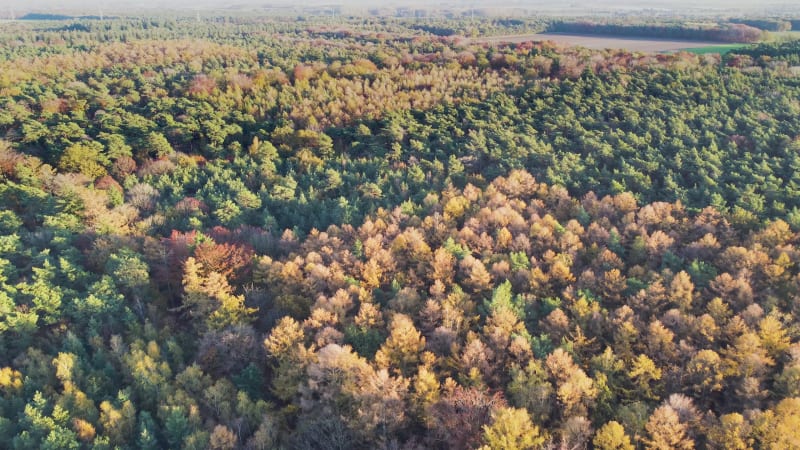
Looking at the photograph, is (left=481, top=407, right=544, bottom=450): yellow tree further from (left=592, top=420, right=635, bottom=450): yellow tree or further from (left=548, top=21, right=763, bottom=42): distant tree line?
(left=548, top=21, right=763, bottom=42): distant tree line

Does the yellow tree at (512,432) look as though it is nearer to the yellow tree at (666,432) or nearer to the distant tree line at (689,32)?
the yellow tree at (666,432)

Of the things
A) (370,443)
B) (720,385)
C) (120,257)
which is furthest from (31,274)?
(720,385)

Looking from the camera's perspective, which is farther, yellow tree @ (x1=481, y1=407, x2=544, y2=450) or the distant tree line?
the distant tree line

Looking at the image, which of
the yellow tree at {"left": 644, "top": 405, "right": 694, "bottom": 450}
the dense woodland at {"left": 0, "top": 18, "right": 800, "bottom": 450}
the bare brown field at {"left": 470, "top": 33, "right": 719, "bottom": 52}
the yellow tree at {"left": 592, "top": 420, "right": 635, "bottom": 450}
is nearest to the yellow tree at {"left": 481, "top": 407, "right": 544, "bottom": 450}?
the dense woodland at {"left": 0, "top": 18, "right": 800, "bottom": 450}

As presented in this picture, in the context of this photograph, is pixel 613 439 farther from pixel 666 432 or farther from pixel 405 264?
pixel 405 264

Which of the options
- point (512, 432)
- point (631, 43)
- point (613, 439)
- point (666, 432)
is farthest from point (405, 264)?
point (631, 43)

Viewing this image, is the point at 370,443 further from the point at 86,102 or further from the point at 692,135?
the point at 86,102

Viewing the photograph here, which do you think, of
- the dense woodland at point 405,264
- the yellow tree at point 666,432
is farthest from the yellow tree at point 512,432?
the yellow tree at point 666,432

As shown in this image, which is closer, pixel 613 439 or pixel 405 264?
pixel 613 439
